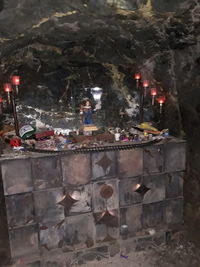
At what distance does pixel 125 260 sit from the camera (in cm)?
413

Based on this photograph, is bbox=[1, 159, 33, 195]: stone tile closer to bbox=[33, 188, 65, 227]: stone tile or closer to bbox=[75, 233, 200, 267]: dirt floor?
bbox=[33, 188, 65, 227]: stone tile

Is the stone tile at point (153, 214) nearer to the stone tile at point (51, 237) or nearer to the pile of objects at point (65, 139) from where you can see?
the pile of objects at point (65, 139)

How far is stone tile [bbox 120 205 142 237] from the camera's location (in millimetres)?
4184

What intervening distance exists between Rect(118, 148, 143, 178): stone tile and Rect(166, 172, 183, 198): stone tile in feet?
2.17

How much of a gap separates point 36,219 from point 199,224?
10.2 ft

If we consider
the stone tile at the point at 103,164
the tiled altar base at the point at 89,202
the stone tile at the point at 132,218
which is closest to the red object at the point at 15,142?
the tiled altar base at the point at 89,202

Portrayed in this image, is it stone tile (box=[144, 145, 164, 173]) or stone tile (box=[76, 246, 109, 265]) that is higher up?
stone tile (box=[144, 145, 164, 173])

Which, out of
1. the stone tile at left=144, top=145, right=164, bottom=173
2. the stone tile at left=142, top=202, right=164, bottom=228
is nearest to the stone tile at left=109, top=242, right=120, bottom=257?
the stone tile at left=142, top=202, right=164, bottom=228

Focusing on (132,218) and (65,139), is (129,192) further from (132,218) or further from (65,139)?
(65,139)

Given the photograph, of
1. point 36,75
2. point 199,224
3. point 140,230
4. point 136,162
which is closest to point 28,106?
point 36,75

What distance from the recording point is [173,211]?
4.46 meters

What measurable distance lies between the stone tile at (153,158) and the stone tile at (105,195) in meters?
0.67

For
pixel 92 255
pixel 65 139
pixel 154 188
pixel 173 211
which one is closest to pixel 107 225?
pixel 92 255

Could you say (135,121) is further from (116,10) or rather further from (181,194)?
(116,10)
